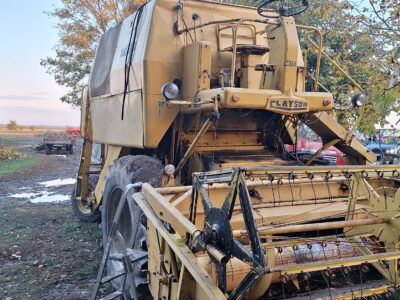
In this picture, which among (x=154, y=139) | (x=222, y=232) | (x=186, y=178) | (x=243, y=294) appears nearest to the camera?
(x=243, y=294)

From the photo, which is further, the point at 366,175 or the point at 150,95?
the point at 150,95

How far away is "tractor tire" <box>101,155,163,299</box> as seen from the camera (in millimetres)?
3385

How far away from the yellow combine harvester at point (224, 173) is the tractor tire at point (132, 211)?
0.04 ft

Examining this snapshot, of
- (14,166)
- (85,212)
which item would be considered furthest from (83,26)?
(85,212)

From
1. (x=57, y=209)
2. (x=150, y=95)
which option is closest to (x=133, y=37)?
(x=150, y=95)

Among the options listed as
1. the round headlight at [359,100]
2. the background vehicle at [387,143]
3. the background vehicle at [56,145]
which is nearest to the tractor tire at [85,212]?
the round headlight at [359,100]

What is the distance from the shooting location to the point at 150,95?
4570mm

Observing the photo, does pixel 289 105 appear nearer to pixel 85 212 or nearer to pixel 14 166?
pixel 85 212

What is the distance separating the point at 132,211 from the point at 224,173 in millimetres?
1802

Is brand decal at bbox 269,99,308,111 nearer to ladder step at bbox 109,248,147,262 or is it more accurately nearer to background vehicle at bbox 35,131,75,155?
ladder step at bbox 109,248,147,262

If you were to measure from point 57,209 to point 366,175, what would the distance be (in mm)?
6572

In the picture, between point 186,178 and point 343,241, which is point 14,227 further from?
point 343,241

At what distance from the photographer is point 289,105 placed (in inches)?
165

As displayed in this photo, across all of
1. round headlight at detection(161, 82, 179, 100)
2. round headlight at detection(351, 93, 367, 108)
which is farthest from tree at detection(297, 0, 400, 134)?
round headlight at detection(161, 82, 179, 100)
